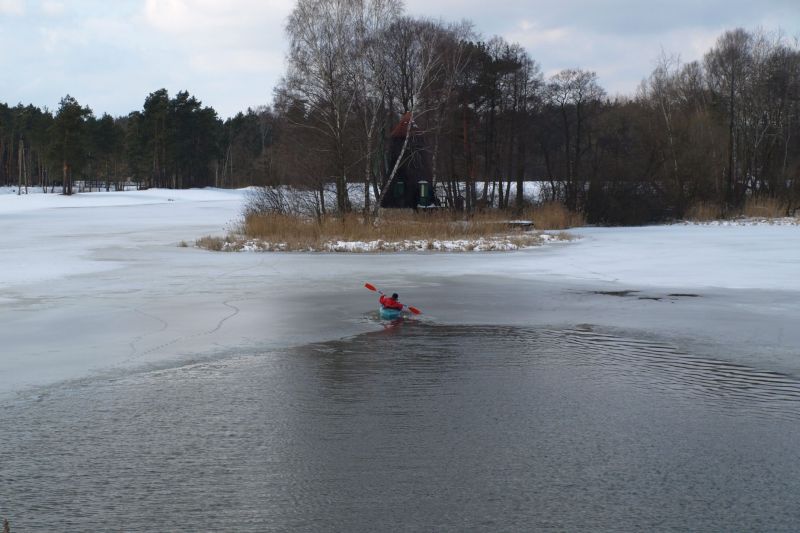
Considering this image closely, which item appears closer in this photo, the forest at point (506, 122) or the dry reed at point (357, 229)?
the dry reed at point (357, 229)

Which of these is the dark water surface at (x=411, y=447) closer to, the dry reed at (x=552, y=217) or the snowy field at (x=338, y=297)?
the snowy field at (x=338, y=297)

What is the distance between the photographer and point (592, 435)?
5.55 meters

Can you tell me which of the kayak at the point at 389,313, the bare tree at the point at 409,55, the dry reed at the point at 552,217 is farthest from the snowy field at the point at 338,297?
the bare tree at the point at 409,55

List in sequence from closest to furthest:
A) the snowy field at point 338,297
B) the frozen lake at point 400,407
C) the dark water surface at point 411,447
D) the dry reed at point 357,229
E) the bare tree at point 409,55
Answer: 1. the dark water surface at point 411,447
2. the frozen lake at point 400,407
3. the snowy field at point 338,297
4. the dry reed at point 357,229
5. the bare tree at point 409,55

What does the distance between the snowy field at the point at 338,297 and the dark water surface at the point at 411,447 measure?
4.00 ft

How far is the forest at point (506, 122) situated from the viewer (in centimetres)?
3219

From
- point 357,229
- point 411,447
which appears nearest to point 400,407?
point 411,447

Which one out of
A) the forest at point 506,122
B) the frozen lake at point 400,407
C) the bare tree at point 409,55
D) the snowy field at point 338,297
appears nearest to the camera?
the frozen lake at point 400,407

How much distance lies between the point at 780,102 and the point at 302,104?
1470 inches

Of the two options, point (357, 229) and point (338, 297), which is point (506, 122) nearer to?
point (357, 229)

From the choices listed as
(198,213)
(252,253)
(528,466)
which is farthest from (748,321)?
(198,213)

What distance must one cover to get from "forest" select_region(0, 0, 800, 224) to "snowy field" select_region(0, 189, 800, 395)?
11055 millimetres

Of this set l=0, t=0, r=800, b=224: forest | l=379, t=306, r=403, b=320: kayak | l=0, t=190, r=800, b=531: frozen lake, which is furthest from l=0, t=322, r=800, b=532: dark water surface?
l=0, t=0, r=800, b=224: forest

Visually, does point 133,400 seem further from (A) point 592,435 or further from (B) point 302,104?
(B) point 302,104
